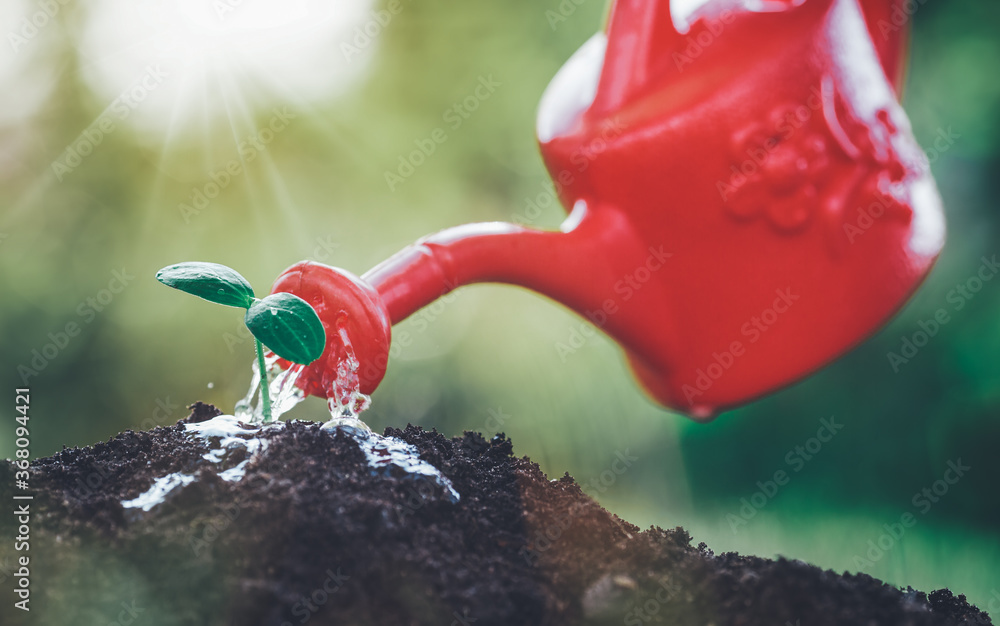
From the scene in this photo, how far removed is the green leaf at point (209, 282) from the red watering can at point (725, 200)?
0.67 feet

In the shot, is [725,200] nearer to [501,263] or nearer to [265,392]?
[501,263]

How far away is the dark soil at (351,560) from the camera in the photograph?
1.42ft

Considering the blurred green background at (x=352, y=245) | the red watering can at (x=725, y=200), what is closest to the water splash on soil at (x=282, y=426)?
the red watering can at (x=725, y=200)

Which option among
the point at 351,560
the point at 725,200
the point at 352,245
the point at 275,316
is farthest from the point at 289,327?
the point at 352,245

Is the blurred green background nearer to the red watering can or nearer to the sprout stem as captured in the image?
the red watering can

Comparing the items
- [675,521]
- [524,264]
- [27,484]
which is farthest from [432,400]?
[27,484]

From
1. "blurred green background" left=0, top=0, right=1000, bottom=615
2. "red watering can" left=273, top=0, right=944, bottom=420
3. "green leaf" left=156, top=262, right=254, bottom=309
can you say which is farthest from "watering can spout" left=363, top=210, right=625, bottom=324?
"blurred green background" left=0, top=0, right=1000, bottom=615

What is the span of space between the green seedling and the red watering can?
0.18 meters

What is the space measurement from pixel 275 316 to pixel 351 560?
19cm

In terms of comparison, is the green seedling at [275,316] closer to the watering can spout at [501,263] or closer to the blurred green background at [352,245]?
the watering can spout at [501,263]

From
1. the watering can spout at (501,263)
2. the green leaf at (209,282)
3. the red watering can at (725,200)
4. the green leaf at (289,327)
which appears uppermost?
the red watering can at (725,200)

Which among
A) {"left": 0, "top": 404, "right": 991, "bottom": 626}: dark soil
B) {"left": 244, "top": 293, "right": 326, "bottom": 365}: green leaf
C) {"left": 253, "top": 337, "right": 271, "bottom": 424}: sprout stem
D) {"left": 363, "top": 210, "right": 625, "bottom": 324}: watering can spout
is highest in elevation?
{"left": 363, "top": 210, "right": 625, "bottom": 324}: watering can spout

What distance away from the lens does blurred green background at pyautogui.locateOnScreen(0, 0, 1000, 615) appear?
1.07m

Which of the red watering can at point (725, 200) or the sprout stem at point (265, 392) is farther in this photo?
the red watering can at point (725, 200)
